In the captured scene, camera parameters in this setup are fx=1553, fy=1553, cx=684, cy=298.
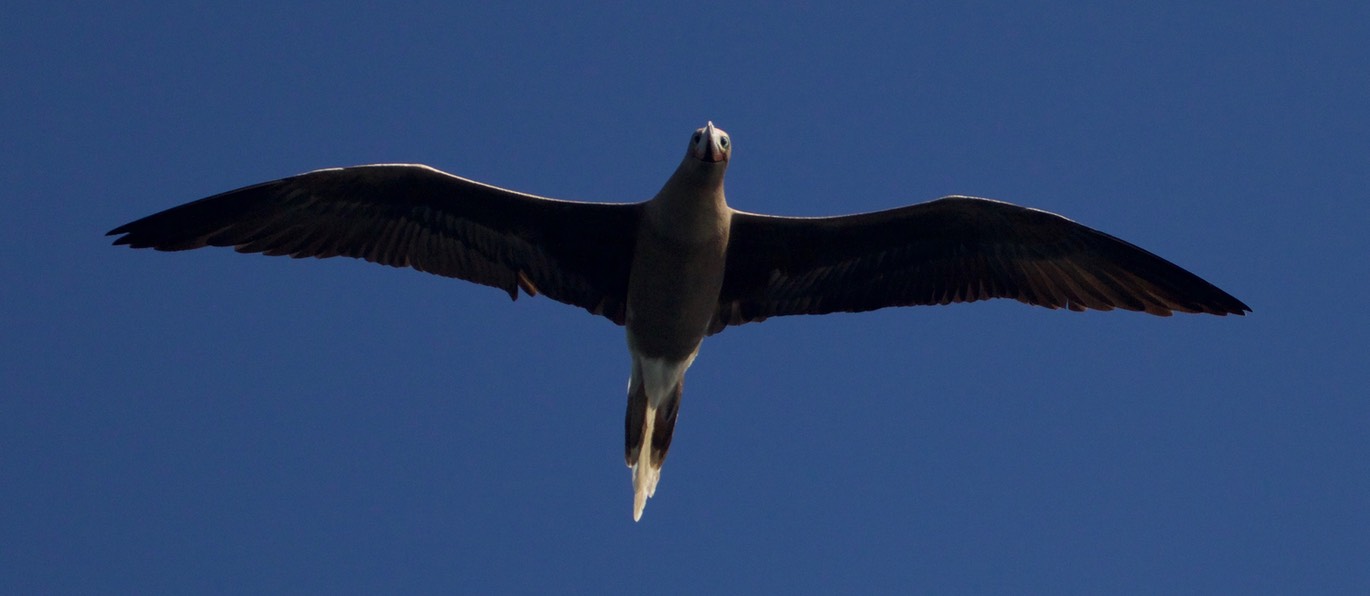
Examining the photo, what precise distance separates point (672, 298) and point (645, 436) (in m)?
1.73

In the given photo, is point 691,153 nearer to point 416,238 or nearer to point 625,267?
point 625,267

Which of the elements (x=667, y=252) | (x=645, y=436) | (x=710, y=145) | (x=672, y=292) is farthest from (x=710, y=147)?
(x=645, y=436)

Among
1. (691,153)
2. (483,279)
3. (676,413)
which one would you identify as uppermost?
(691,153)

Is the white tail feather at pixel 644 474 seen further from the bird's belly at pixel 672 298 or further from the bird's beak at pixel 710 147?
the bird's beak at pixel 710 147

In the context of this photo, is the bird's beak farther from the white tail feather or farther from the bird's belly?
the white tail feather

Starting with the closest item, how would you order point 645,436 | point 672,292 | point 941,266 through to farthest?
point 672,292
point 941,266
point 645,436

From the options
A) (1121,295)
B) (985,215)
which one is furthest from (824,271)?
(1121,295)

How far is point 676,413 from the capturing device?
14.7m

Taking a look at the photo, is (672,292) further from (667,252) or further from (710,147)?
(710,147)

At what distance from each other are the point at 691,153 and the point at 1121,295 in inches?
168

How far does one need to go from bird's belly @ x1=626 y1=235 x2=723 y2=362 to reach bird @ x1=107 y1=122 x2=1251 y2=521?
0.05ft

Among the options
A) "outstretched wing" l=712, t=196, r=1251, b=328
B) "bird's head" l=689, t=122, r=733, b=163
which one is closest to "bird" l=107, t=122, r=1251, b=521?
"outstretched wing" l=712, t=196, r=1251, b=328

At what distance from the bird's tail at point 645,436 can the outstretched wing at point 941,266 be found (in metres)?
0.92

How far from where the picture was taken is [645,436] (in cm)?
1473
